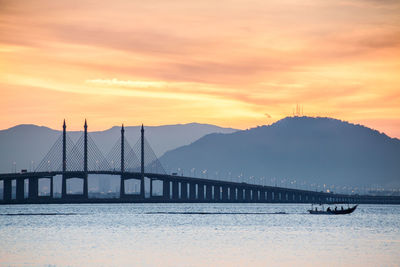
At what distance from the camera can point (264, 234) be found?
96.1 m

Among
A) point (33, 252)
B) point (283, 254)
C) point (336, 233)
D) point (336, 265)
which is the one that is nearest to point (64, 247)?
point (33, 252)

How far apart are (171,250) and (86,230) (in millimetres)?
31025

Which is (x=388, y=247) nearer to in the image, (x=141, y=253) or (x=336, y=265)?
(x=336, y=265)

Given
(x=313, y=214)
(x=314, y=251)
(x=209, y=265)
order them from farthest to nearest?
(x=313, y=214) < (x=314, y=251) < (x=209, y=265)

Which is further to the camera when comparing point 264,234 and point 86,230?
point 86,230

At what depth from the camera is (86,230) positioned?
103 m

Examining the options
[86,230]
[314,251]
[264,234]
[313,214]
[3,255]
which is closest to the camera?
[3,255]

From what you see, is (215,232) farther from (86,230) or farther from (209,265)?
(209,265)

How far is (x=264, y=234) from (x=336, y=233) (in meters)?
8.55

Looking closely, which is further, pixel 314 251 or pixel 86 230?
pixel 86 230

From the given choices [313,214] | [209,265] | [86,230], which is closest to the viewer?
[209,265]

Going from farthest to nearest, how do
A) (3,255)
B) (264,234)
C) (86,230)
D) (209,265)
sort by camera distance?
(86,230)
(264,234)
(3,255)
(209,265)

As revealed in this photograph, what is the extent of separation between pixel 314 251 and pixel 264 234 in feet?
73.9

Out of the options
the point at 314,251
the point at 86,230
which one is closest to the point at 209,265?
the point at 314,251
